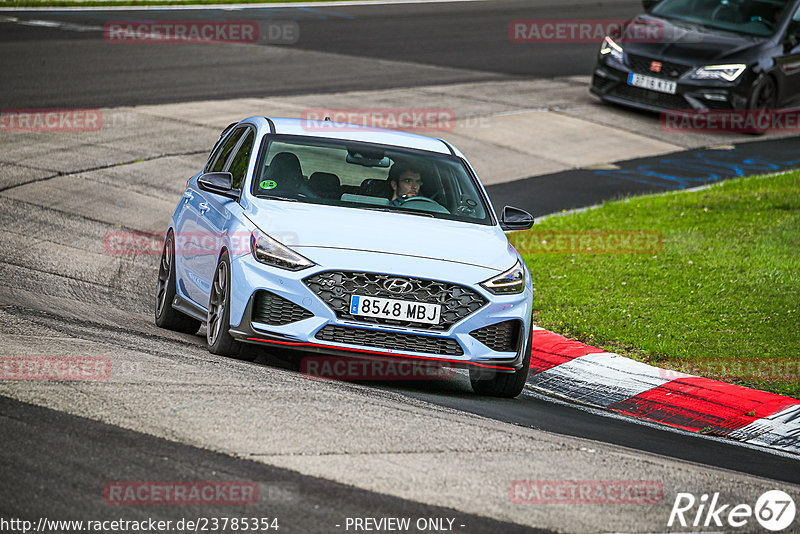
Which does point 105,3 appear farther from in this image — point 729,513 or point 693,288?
point 729,513

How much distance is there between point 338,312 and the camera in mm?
7449

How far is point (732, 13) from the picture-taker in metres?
20.8

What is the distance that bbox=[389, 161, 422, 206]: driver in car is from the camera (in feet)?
28.5

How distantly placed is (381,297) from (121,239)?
5661mm

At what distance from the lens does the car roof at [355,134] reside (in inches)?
357

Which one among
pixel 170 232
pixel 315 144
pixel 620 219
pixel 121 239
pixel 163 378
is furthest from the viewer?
pixel 620 219

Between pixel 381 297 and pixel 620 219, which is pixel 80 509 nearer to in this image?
pixel 381 297

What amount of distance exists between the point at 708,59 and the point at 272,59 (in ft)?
28.3

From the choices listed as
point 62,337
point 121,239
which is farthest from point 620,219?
point 62,337

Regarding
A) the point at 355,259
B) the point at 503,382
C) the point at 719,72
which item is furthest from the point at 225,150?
the point at 719,72

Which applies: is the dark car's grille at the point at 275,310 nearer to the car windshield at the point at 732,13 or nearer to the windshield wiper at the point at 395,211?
the windshield wiper at the point at 395,211

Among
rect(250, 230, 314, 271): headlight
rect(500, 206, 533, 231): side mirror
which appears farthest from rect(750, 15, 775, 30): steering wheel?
rect(250, 230, 314, 271): headlight

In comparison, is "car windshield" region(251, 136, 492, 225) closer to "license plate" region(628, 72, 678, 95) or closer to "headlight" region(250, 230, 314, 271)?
"headlight" region(250, 230, 314, 271)

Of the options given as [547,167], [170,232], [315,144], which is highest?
[315,144]
